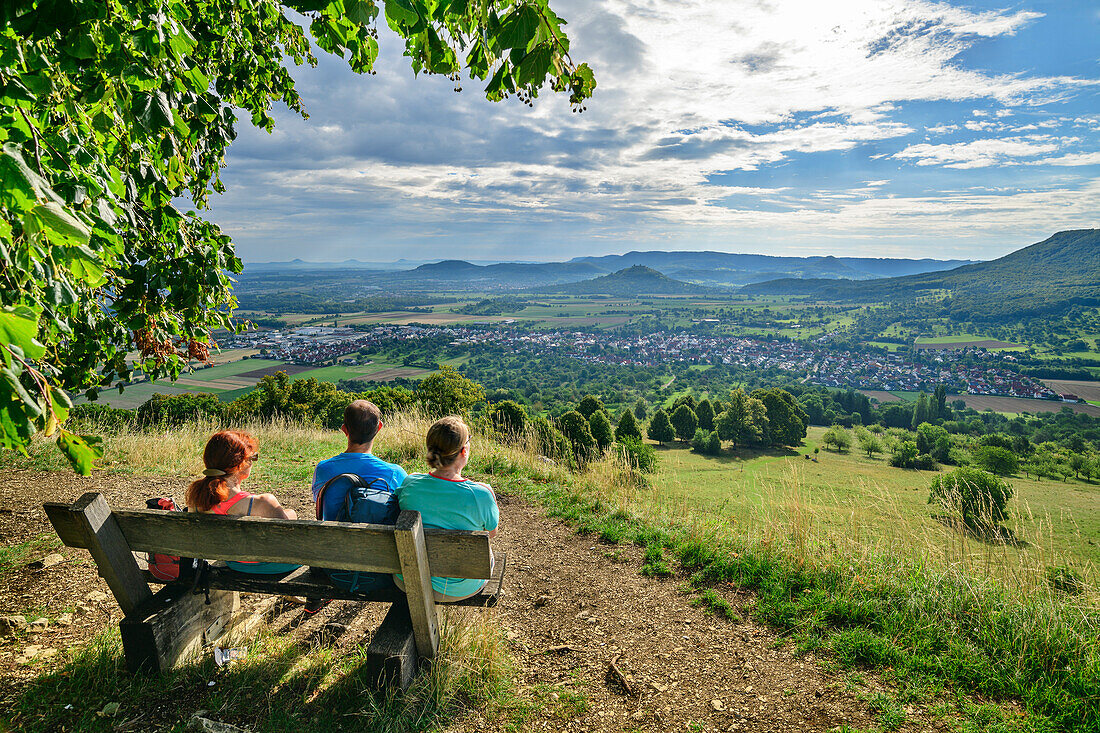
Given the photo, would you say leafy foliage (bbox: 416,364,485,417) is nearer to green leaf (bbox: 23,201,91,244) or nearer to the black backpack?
the black backpack

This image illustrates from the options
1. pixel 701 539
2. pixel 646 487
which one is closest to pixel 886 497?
pixel 701 539

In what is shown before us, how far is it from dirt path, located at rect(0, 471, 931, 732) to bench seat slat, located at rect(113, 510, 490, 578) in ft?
2.91

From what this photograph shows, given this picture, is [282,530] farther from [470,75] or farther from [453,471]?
[470,75]

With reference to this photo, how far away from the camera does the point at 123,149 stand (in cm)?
234

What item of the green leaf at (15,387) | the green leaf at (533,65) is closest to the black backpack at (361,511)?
the green leaf at (15,387)

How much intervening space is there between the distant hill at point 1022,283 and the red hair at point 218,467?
17626cm

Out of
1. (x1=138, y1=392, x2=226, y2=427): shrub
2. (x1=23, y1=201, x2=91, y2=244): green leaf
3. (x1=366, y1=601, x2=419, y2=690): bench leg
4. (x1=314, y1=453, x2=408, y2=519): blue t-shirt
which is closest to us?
(x1=23, y1=201, x2=91, y2=244): green leaf

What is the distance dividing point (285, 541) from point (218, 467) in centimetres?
73

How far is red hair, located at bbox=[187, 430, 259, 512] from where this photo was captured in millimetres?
2535

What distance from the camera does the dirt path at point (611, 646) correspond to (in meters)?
2.62

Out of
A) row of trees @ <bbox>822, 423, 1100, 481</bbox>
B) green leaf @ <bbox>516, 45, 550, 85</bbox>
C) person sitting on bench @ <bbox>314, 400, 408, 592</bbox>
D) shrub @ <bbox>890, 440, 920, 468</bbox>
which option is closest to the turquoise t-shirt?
person sitting on bench @ <bbox>314, 400, 408, 592</bbox>

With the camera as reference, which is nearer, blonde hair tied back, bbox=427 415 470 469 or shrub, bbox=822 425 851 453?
blonde hair tied back, bbox=427 415 470 469

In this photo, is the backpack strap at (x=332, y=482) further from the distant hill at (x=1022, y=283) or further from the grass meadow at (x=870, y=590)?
the distant hill at (x=1022, y=283)

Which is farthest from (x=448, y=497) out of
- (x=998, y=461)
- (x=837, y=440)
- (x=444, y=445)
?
(x=837, y=440)
